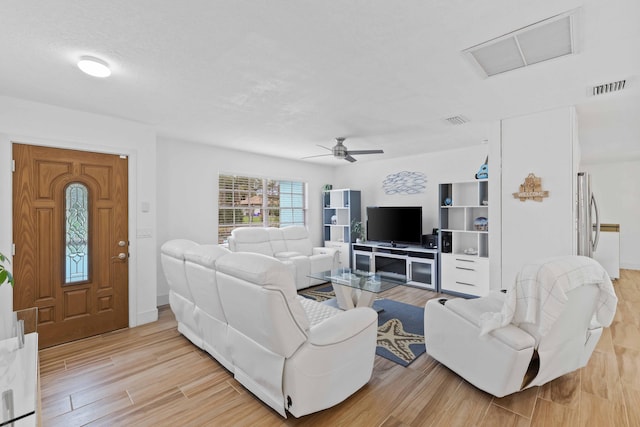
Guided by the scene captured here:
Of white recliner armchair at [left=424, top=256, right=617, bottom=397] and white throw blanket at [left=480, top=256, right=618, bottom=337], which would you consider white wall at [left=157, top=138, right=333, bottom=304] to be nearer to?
white recliner armchair at [left=424, top=256, right=617, bottom=397]

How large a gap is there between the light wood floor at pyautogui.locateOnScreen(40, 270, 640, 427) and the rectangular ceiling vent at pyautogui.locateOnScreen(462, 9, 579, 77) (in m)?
2.52

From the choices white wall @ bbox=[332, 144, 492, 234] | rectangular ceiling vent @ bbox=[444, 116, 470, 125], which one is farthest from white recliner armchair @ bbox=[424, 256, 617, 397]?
white wall @ bbox=[332, 144, 492, 234]

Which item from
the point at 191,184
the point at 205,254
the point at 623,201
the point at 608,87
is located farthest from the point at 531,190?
the point at 623,201

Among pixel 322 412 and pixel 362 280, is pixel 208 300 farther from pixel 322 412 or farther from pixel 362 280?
pixel 362 280

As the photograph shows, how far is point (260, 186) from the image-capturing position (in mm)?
5930

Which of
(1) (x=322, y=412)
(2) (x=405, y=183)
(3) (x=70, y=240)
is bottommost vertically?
(1) (x=322, y=412)

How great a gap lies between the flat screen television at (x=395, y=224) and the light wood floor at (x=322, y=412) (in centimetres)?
294

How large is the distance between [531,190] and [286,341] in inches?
126

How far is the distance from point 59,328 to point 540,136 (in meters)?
5.71

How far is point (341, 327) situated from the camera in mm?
2010

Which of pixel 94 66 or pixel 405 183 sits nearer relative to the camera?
pixel 94 66

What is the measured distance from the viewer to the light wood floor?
1.94 m

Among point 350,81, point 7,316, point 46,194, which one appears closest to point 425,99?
point 350,81

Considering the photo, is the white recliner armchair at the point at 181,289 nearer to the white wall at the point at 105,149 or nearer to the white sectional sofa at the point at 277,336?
the white sectional sofa at the point at 277,336
